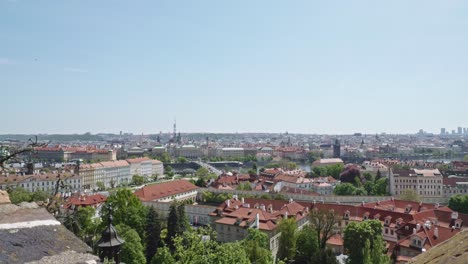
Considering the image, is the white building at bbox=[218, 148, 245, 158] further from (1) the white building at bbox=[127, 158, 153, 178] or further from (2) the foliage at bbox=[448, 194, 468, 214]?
(2) the foliage at bbox=[448, 194, 468, 214]

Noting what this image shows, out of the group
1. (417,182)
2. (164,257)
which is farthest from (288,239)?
(417,182)

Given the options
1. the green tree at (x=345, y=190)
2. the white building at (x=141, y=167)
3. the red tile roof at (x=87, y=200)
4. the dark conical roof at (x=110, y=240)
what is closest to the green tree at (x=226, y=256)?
the dark conical roof at (x=110, y=240)

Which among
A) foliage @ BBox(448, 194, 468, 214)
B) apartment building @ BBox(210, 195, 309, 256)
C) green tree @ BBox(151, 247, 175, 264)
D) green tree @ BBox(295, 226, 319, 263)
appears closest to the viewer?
green tree @ BBox(151, 247, 175, 264)

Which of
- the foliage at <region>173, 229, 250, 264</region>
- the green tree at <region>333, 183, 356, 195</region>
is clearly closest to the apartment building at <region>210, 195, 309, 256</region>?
the green tree at <region>333, 183, 356, 195</region>

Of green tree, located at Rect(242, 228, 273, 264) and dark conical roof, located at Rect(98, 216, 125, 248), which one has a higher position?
dark conical roof, located at Rect(98, 216, 125, 248)

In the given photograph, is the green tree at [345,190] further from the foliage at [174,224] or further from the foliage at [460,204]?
the foliage at [174,224]

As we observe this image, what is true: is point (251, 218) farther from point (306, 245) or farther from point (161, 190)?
point (161, 190)

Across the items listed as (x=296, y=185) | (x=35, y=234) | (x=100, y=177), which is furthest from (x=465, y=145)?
(x=35, y=234)
